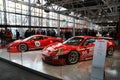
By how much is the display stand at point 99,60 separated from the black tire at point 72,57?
2190 millimetres

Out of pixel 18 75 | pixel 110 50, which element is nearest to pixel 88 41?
pixel 110 50

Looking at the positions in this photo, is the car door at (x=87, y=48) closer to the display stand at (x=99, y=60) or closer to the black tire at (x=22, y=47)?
the display stand at (x=99, y=60)

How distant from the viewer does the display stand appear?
137 inches

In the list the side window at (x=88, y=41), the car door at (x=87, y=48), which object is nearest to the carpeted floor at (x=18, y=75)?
the car door at (x=87, y=48)

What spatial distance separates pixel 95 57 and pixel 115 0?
11.2 meters

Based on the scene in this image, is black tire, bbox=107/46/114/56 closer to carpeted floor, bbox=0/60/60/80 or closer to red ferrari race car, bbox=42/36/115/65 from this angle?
red ferrari race car, bbox=42/36/115/65

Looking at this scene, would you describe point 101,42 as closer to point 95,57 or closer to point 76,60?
point 95,57

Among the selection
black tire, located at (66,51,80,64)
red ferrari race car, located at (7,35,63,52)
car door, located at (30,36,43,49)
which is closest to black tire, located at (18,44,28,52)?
red ferrari race car, located at (7,35,63,52)

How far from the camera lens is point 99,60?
11.6 ft

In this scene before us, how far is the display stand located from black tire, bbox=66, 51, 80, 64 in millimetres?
2190

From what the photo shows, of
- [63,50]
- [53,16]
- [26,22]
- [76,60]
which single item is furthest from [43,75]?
[53,16]

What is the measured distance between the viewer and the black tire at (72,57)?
228 inches

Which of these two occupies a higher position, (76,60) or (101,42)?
(101,42)

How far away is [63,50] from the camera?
577 cm
